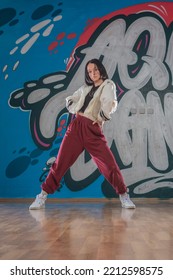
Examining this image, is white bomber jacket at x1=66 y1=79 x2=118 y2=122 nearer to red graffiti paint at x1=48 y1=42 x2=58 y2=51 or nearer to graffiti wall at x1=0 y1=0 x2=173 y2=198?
graffiti wall at x1=0 y1=0 x2=173 y2=198

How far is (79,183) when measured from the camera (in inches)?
197

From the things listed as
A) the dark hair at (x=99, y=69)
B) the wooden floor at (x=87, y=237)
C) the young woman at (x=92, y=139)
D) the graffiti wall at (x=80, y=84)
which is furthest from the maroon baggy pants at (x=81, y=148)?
the graffiti wall at (x=80, y=84)

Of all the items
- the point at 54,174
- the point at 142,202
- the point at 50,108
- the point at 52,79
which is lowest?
the point at 142,202

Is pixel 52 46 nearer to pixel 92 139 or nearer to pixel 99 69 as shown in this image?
pixel 99 69

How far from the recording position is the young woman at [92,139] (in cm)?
389

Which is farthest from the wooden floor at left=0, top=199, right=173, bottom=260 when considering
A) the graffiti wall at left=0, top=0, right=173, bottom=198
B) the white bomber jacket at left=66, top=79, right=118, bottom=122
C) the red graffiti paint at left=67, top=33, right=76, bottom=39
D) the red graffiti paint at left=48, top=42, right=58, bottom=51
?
the red graffiti paint at left=67, top=33, right=76, bottom=39

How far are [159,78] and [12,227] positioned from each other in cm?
295

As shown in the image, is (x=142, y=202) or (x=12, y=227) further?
(x=142, y=202)

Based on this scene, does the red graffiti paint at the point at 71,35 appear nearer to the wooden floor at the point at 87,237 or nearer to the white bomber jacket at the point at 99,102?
the white bomber jacket at the point at 99,102

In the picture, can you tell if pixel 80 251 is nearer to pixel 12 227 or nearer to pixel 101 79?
pixel 12 227

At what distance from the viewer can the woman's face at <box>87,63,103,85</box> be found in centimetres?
401

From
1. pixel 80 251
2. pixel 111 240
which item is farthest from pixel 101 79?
pixel 80 251
